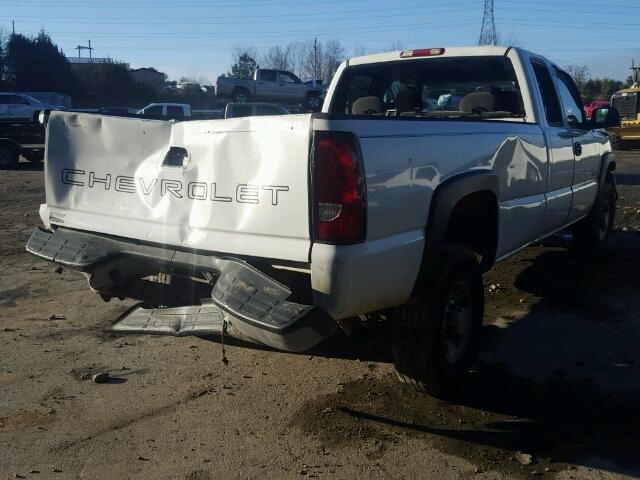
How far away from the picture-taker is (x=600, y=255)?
7988 mm

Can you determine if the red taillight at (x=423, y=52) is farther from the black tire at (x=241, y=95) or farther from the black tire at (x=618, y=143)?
the black tire at (x=241, y=95)

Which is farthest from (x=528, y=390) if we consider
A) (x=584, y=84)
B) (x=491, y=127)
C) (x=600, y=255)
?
(x=584, y=84)

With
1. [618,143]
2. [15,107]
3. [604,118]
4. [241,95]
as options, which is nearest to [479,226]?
[604,118]

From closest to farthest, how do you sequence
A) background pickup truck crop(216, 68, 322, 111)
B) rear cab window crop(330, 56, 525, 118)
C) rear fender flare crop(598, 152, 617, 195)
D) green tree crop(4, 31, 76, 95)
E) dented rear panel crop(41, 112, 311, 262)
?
dented rear panel crop(41, 112, 311, 262) < rear cab window crop(330, 56, 525, 118) < rear fender flare crop(598, 152, 617, 195) < background pickup truck crop(216, 68, 322, 111) < green tree crop(4, 31, 76, 95)

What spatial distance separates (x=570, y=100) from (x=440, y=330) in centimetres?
382

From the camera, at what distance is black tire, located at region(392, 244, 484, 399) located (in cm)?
383

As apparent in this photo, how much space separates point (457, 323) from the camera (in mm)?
4215

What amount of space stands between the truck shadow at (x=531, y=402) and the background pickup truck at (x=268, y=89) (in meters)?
30.2

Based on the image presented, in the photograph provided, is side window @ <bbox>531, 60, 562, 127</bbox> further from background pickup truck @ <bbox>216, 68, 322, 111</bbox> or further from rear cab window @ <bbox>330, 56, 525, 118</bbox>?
background pickup truck @ <bbox>216, 68, 322, 111</bbox>

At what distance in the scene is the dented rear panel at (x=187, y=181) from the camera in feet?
10.9

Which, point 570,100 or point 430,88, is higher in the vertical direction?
point 430,88

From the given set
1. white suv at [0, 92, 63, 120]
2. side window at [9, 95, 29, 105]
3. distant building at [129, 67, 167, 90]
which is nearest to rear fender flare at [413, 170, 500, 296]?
white suv at [0, 92, 63, 120]

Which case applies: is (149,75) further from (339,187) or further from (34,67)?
(339,187)

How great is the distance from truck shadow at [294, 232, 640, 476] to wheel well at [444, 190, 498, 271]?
827mm
